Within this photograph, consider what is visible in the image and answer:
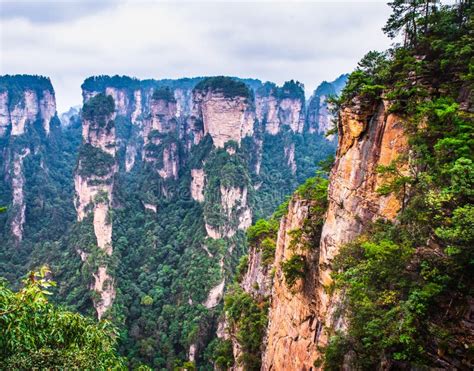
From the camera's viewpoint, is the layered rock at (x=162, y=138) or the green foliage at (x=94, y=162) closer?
the green foliage at (x=94, y=162)

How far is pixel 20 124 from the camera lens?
3290 inches

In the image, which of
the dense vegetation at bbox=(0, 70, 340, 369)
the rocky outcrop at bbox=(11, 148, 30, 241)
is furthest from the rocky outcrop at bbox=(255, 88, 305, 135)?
the rocky outcrop at bbox=(11, 148, 30, 241)

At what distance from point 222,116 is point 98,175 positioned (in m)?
24.6

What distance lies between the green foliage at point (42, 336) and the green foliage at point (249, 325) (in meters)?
14.5

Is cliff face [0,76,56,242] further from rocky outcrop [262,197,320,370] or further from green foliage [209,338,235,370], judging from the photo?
rocky outcrop [262,197,320,370]

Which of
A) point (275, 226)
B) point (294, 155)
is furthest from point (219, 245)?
point (294, 155)

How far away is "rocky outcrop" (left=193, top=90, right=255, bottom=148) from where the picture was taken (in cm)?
6309

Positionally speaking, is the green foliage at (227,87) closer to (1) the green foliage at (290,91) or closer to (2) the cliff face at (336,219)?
(1) the green foliage at (290,91)

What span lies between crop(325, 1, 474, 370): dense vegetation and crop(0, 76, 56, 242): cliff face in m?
69.8

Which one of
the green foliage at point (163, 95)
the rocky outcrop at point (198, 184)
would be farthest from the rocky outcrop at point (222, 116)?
the green foliage at point (163, 95)

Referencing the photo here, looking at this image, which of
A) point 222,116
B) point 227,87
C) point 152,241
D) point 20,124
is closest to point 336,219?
point 152,241

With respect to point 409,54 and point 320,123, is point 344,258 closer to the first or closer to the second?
point 409,54

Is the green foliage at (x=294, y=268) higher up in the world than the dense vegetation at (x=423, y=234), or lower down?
lower down

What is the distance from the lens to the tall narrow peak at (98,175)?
50125 millimetres
